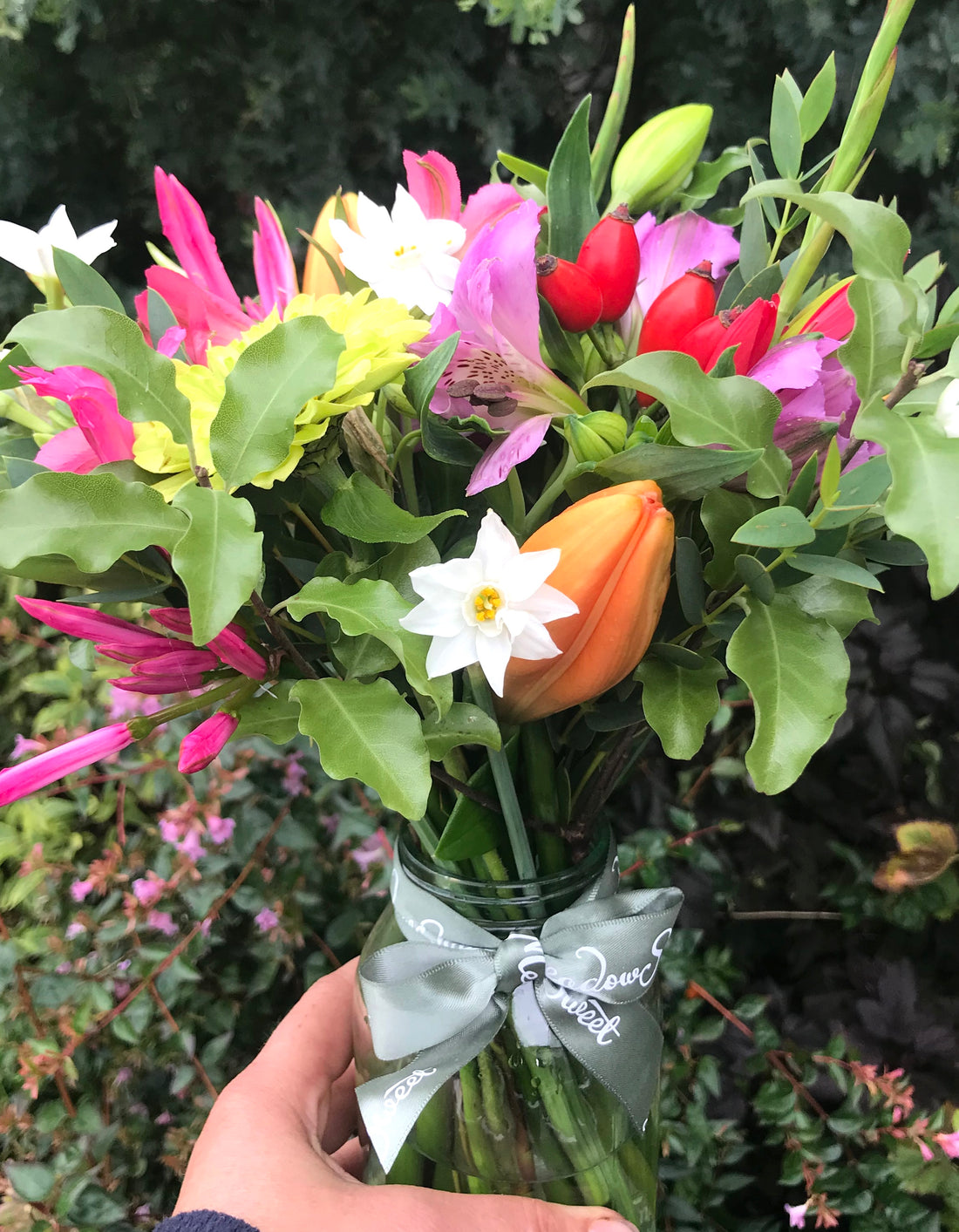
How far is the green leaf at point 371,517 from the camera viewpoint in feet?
1.05

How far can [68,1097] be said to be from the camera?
27.4 inches

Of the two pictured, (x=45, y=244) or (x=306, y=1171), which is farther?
(x=306, y=1171)

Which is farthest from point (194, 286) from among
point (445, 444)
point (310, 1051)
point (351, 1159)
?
point (351, 1159)

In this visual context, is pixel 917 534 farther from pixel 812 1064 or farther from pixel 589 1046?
pixel 812 1064

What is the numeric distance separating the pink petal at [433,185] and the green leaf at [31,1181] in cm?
68

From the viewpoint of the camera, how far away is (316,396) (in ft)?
0.95

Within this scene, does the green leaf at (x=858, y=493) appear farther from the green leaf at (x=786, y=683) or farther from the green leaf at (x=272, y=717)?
the green leaf at (x=272, y=717)

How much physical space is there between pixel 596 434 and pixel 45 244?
23cm

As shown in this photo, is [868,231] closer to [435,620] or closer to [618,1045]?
[435,620]

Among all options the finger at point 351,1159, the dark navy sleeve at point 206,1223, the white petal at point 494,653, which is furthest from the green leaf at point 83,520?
the finger at point 351,1159

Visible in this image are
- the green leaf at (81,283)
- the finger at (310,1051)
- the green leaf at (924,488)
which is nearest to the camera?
the green leaf at (924,488)

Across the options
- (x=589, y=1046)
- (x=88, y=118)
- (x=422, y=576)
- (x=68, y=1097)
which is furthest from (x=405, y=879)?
(x=88, y=118)

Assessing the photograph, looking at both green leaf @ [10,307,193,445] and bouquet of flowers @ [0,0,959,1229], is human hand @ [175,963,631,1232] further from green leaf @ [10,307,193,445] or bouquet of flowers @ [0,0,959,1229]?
green leaf @ [10,307,193,445]

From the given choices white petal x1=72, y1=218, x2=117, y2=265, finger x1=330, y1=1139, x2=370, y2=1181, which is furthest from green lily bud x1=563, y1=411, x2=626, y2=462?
finger x1=330, y1=1139, x2=370, y2=1181
